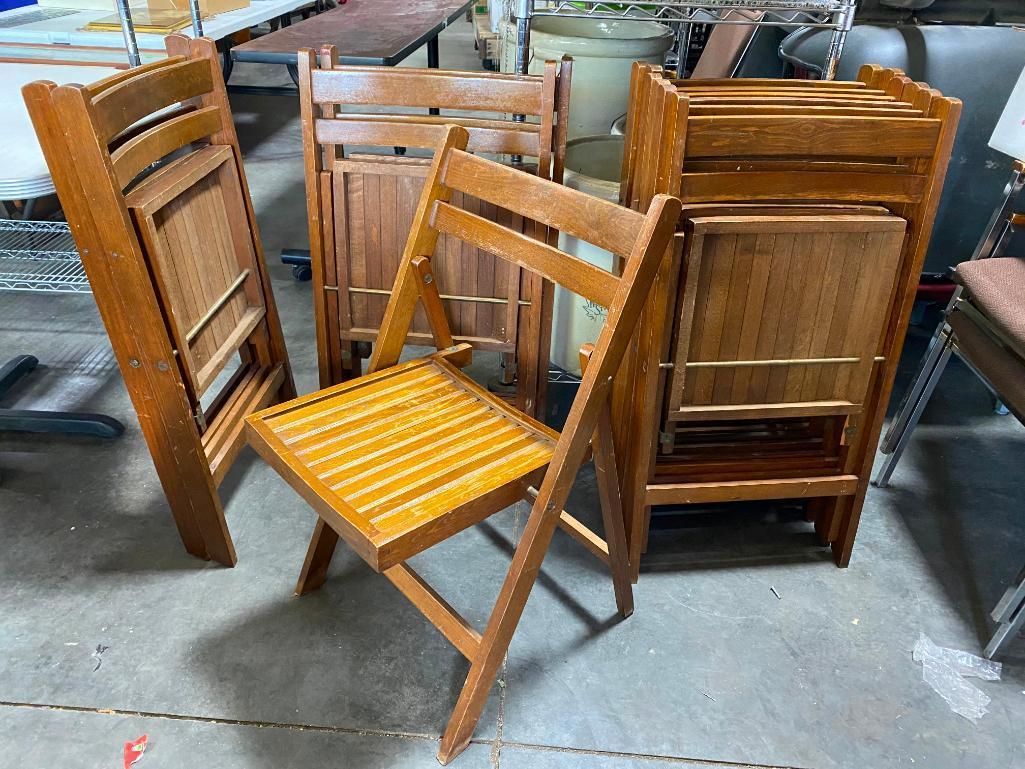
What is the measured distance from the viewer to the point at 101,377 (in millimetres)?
2426

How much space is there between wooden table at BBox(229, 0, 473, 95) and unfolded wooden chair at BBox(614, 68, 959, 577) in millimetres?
1368

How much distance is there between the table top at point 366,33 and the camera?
96.7 inches

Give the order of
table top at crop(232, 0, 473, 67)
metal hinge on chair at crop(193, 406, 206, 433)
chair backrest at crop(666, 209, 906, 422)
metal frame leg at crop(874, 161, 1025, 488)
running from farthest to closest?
table top at crop(232, 0, 473, 67) → metal frame leg at crop(874, 161, 1025, 488) → metal hinge on chair at crop(193, 406, 206, 433) → chair backrest at crop(666, 209, 906, 422)

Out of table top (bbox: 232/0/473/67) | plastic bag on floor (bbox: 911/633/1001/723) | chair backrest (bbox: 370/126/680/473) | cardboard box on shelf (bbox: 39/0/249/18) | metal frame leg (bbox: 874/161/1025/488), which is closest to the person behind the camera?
chair backrest (bbox: 370/126/680/473)

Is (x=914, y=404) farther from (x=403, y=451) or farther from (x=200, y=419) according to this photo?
(x=200, y=419)

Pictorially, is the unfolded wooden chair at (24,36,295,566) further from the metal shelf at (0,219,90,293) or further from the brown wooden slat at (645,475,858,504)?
the brown wooden slat at (645,475,858,504)

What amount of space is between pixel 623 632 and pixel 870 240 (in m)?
0.95

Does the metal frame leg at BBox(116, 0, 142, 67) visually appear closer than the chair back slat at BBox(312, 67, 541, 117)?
No

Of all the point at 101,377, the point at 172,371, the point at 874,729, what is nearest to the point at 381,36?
the point at 101,377

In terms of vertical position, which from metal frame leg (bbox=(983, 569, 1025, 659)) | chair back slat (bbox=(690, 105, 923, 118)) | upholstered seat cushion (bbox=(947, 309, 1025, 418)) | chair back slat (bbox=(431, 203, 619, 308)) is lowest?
metal frame leg (bbox=(983, 569, 1025, 659))

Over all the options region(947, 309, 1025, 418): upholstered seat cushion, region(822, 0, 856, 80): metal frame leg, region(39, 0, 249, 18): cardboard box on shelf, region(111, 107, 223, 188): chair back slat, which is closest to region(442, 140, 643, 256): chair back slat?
region(111, 107, 223, 188): chair back slat

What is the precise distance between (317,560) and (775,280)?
112cm

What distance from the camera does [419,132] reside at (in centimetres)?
171

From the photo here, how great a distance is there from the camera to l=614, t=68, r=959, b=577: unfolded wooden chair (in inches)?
51.1
